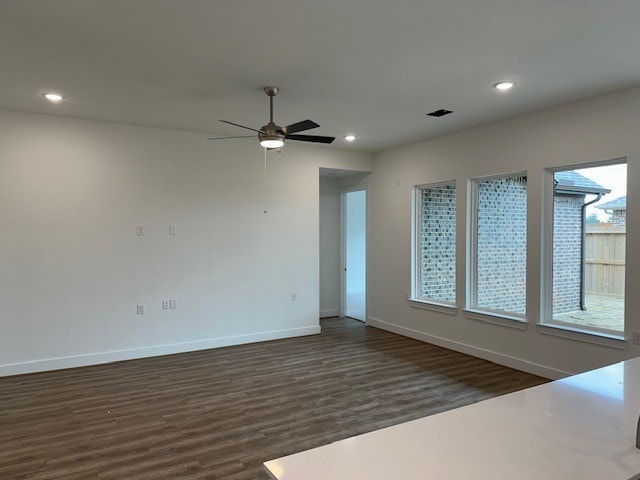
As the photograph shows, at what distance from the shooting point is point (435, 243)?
5.85 metres

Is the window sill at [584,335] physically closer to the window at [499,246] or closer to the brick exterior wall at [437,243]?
the window at [499,246]

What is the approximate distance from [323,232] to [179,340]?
3.24 metres

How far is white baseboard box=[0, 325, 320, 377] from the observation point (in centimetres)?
443

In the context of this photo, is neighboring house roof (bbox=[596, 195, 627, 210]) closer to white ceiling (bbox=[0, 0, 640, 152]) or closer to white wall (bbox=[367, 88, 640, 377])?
white wall (bbox=[367, 88, 640, 377])

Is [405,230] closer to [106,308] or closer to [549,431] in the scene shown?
[106,308]

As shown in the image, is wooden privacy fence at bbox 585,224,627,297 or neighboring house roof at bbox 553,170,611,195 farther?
neighboring house roof at bbox 553,170,611,195

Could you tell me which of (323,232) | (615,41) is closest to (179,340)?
(323,232)

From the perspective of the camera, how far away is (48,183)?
4.54 metres

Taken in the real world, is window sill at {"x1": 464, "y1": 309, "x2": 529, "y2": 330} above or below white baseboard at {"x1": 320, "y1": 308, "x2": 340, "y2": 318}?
above

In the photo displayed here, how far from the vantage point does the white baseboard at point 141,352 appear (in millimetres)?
4434

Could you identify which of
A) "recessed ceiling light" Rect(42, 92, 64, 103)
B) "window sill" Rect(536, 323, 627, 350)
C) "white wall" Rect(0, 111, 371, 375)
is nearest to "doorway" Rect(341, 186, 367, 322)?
"white wall" Rect(0, 111, 371, 375)

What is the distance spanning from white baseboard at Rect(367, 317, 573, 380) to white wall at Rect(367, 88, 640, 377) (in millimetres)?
11

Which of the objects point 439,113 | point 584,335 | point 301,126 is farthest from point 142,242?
point 584,335

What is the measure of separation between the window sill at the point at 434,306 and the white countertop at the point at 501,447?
12.9ft
